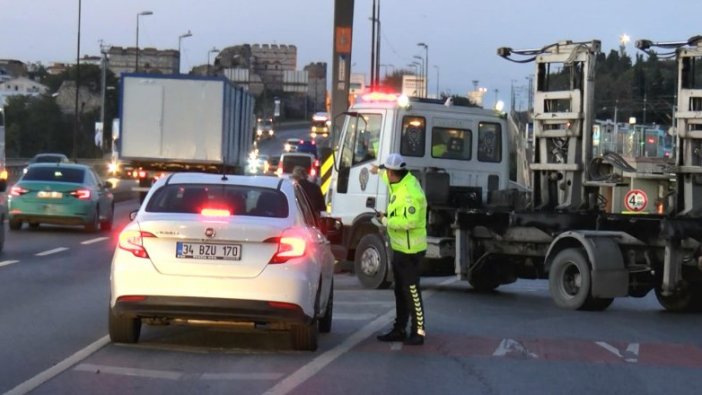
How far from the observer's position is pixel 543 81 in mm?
16219

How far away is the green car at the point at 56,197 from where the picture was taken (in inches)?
960

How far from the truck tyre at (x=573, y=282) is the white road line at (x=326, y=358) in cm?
232

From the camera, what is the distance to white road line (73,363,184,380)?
8.86 meters

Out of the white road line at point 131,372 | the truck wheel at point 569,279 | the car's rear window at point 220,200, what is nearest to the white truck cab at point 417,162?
the truck wheel at point 569,279

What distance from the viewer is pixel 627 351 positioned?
35.7 feet

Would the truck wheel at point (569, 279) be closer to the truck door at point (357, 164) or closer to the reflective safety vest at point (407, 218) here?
the truck door at point (357, 164)

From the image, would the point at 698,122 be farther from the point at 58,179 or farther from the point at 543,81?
the point at 58,179

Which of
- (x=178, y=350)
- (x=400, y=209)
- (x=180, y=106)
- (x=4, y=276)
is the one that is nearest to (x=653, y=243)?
(x=400, y=209)

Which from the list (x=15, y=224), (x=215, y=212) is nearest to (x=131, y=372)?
(x=215, y=212)

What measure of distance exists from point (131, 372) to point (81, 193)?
16.2 m

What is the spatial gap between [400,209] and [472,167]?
21.6 ft

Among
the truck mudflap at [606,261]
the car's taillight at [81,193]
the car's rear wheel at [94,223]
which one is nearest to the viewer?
the truck mudflap at [606,261]

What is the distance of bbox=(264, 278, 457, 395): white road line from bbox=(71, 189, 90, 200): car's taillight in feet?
41.4

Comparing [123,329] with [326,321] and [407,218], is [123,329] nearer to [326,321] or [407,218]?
[326,321]
